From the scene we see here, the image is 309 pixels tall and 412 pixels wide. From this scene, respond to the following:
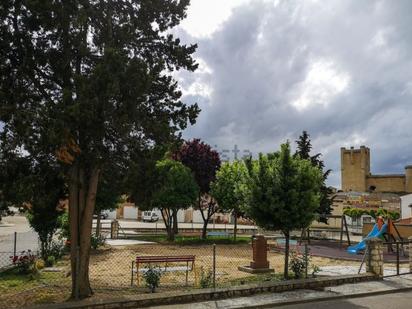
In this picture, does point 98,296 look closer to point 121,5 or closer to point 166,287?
point 166,287

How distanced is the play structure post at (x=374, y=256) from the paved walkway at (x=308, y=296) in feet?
1.48

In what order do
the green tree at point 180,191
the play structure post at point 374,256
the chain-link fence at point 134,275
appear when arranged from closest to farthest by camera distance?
the chain-link fence at point 134,275 → the play structure post at point 374,256 → the green tree at point 180,191

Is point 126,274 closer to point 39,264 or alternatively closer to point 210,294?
point 39,264

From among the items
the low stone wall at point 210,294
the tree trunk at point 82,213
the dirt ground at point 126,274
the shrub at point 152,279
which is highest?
Answer: the tree trunk at point 82,213

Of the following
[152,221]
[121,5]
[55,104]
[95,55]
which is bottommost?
[152,221]

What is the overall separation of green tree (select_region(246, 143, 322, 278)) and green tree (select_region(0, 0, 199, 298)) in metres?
3.48

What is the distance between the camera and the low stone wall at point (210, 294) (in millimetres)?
9789

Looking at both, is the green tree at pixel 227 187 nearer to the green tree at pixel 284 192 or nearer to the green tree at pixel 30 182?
the green tree at pixel 284 192

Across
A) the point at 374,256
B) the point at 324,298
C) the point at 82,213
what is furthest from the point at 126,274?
the point at 374,256

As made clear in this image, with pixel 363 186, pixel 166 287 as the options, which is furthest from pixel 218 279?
pixel 363 186

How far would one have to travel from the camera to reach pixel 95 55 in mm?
11008

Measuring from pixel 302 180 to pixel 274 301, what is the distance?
414 cm

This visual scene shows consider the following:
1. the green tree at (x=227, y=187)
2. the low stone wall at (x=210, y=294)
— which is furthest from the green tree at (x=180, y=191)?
the low stone wall at (x=210, y=294)

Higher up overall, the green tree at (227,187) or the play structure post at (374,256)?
the green tree at (227,187)
